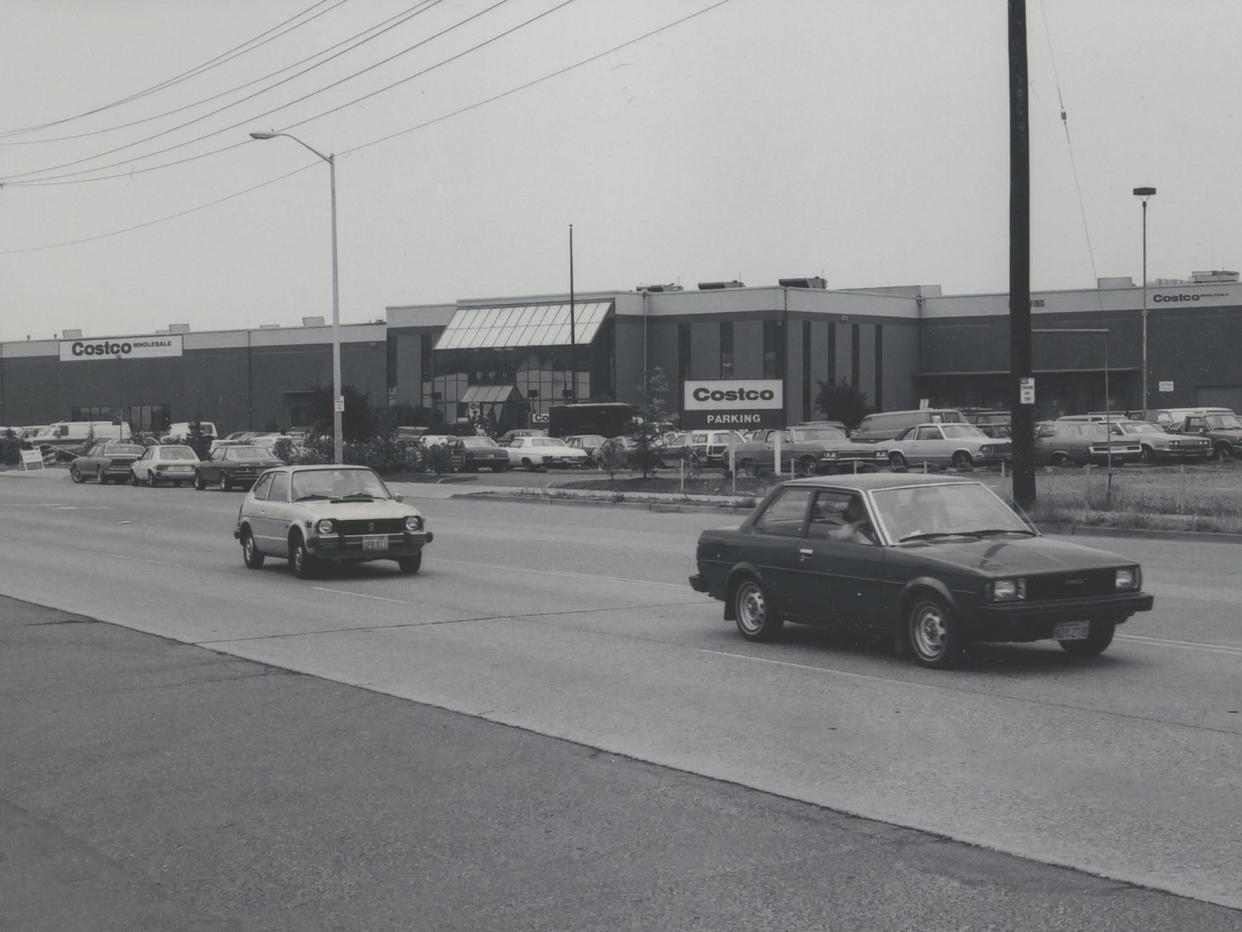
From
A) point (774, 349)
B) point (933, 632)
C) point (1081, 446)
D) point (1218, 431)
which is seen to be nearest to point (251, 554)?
point (933, 632)

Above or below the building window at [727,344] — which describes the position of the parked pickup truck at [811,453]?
below

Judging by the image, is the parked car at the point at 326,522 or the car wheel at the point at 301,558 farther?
the car wheel at the point at 301,558

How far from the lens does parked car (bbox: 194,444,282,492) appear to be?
4591 centimetres

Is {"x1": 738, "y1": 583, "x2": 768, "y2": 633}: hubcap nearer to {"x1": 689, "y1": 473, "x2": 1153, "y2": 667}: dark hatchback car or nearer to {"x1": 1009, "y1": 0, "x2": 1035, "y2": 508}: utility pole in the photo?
{"x1": 689, "y1": 473, "x2": 1153, "y2": 667}: dark hatchback car

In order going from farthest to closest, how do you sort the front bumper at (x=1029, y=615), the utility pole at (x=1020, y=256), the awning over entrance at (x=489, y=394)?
the awning over entrance at (x=489, y=394) < the utility pole at (x=1020, y=256) < the front bumper at (x=1029, y=615)

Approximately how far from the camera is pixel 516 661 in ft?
38.9

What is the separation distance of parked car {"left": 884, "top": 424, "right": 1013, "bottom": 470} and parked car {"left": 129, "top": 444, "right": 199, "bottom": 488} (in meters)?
23.1

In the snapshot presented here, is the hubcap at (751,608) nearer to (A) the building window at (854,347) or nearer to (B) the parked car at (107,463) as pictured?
(B) the parked car at (107,463)

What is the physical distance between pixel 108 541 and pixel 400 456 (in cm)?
2496

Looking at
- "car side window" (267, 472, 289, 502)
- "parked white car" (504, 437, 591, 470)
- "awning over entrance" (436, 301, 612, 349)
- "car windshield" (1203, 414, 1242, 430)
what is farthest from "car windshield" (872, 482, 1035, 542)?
"awning over entrance" (436, 301, 612, 349)

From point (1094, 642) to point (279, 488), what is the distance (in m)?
12.4

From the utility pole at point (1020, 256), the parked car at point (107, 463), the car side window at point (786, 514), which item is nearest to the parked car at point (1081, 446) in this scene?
the utility pole at point (1020, 256)

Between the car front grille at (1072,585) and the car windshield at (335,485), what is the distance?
37.0 ft

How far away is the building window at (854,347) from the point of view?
8912cm
